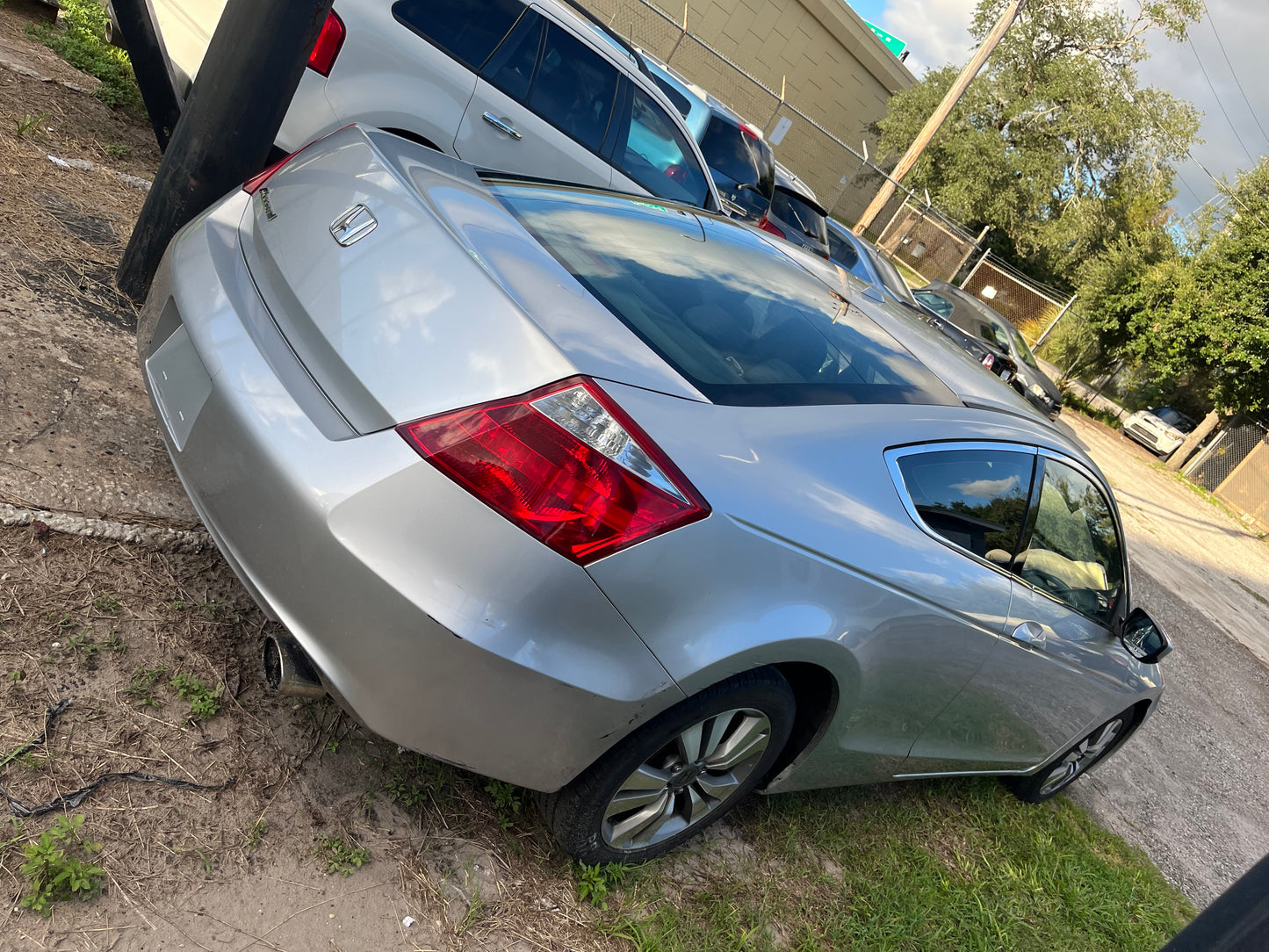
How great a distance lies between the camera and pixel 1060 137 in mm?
28422

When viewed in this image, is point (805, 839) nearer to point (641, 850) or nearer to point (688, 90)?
point (641, 850)

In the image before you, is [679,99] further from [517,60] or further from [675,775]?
[675,775]

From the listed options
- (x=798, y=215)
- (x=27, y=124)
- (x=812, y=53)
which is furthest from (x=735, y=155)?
(x=812, y=53)

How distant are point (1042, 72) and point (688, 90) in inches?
1001

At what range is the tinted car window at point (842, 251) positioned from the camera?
10273 mm

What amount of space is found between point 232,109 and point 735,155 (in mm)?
6184

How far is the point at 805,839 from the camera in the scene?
2932 mm

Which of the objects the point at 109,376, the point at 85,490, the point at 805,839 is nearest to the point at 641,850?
the point at 805,839

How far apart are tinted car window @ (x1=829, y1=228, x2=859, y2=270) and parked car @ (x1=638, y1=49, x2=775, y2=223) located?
156 centimetres

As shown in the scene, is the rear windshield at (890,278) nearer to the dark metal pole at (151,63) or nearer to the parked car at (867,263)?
the parked car at (867,263)

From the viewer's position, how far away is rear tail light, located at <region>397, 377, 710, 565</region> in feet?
5.65

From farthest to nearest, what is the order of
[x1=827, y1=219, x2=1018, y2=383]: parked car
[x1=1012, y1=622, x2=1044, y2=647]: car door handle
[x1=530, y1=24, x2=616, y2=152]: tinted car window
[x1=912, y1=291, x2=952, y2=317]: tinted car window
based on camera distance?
[x1=912, y1=291, x2=952, y2=317]: tinted car window, [x1=827, y1=219, x2=1018, y2=383]: parked car, [x1=530, y1=24, x2=616, y2=152]: tinted car window, [x1=1012, y1=622, x2=1044, y2=647]: car door handle

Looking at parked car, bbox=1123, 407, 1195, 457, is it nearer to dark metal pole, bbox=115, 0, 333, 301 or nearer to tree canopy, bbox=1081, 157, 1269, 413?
tree canopy, bbox=1081, 157, 1269, 413

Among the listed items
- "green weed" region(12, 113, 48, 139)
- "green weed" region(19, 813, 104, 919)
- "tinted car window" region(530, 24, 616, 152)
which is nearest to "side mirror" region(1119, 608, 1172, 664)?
"green weed" region(19, 813, 104, 919)
